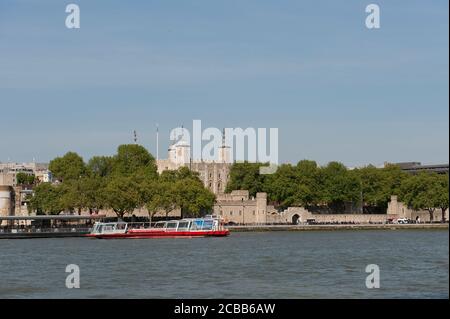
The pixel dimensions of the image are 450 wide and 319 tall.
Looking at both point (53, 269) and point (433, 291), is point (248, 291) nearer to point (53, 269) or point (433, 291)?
point (433, 291)

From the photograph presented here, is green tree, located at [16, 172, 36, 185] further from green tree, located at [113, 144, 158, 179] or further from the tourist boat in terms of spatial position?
the tourist boat

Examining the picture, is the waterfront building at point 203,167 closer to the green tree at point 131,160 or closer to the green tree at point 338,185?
the green tree at point 131,160

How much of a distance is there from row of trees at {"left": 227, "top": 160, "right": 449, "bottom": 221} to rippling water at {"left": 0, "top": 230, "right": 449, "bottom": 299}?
177ft

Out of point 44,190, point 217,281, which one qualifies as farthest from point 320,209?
point 217,281

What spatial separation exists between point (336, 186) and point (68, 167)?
29.9 m

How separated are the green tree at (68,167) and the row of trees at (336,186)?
694 inches

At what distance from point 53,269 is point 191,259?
840 centimetres

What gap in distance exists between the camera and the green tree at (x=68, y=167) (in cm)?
11648

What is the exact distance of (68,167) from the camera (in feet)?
387

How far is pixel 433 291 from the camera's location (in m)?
32.9

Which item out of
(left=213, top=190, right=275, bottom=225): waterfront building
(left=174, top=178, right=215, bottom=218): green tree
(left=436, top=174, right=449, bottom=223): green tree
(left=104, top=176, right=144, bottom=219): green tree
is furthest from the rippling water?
(left=436, top=174, right=449, bottom=223): green tree

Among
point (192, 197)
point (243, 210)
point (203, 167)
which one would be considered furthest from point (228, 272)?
point (203, 167)

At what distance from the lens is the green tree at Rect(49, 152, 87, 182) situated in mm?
116481

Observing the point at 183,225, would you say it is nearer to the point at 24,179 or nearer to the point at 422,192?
the point at 422,192
